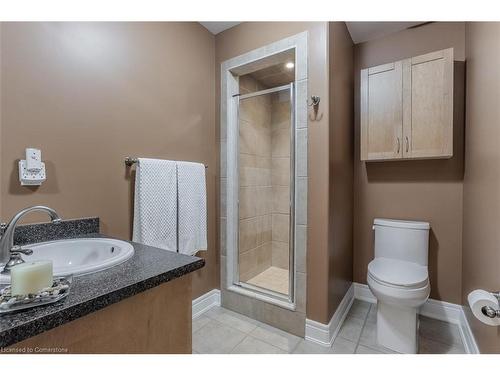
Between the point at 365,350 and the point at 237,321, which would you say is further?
the point at 237,321

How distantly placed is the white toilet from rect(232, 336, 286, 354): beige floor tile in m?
0.72

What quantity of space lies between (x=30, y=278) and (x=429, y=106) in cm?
237

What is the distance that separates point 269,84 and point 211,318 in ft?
7.51

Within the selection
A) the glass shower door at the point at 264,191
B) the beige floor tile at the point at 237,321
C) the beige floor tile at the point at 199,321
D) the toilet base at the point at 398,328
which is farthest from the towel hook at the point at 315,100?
the beige floor tile at the point at 199,321

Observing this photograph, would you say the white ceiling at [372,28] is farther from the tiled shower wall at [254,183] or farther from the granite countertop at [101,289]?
the granite countertop at [101,289]

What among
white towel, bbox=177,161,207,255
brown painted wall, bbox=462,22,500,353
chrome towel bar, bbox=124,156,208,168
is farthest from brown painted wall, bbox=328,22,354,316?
chrome towel bar, bbox=124,156,208,168

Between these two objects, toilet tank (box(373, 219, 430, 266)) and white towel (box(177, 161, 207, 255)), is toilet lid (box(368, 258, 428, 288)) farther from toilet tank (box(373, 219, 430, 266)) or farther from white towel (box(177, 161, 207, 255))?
white towel (box(177, 161, 207, 255))

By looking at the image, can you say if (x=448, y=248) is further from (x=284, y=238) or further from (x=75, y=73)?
(x=75, y=73)

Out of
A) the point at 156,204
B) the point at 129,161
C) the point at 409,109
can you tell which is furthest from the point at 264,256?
the point at 409,109

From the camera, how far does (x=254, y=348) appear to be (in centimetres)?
164

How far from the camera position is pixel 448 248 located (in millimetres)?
2004

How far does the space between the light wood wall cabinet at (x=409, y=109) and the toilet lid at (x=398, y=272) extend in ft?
2.66

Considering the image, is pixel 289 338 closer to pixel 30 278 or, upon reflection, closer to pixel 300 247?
pixel 300 247
